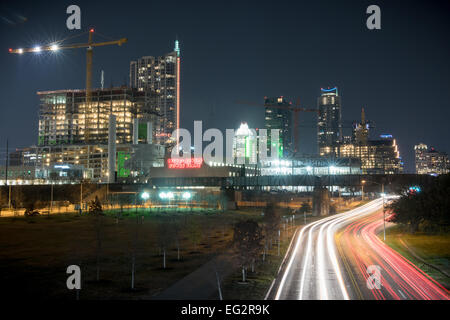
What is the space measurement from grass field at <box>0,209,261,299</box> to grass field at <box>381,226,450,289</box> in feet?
73.7

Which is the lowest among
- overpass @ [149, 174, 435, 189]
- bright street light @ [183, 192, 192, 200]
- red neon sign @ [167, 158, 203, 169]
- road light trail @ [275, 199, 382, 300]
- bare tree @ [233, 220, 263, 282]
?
road light trail @ [275, 199, 382, 300]

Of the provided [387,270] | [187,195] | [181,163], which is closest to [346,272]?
[387,270]

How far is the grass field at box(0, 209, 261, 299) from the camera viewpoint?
29.5 m

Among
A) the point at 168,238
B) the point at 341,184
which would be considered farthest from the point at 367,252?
the point at 341,184

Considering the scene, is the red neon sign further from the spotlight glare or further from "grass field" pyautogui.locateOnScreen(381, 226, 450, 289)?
"grass field" pyautogui.locateOnScreen(381, 226, 450, 289)

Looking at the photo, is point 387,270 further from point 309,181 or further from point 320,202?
point 309,181

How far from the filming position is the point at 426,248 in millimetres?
49719

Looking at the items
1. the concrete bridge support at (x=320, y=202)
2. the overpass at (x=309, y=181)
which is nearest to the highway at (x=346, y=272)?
the overpass at (x=309, y=181)

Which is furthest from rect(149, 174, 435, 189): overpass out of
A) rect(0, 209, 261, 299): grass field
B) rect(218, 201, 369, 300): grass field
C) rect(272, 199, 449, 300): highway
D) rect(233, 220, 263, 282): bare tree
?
rect(233, 220, 263, 282): bare tree

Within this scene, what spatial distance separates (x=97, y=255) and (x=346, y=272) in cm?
2457

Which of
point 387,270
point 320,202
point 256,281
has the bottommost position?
point 387,270

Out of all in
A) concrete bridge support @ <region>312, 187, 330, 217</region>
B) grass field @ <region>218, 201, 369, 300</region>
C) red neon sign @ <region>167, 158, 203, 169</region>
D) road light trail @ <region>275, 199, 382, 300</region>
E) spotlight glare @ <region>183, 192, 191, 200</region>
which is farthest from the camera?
red neon sign @ <region>167, 158, 203, 169</region>

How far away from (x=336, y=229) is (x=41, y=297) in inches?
2100
